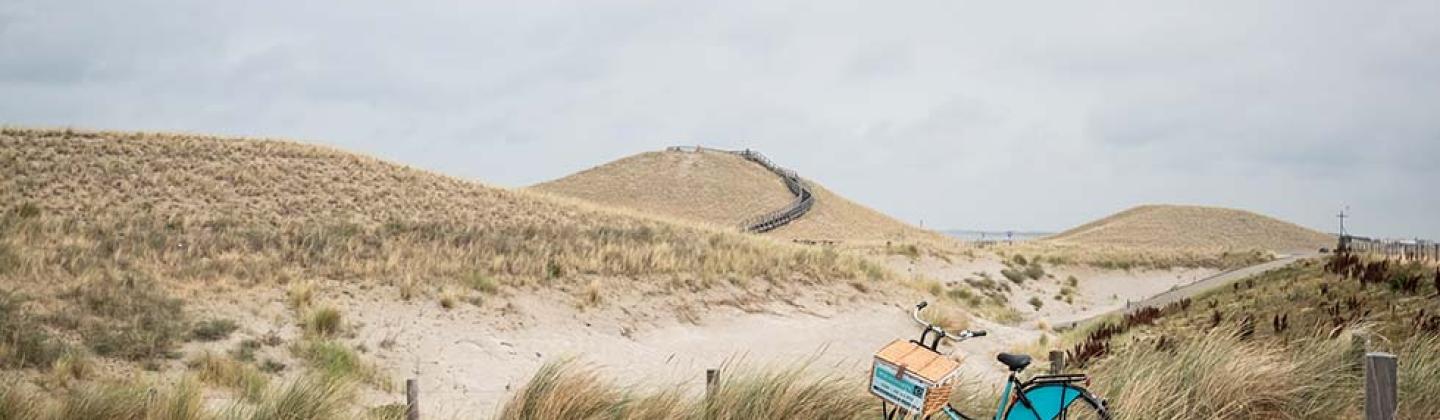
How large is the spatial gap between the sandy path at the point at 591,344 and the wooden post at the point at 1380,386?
842cm

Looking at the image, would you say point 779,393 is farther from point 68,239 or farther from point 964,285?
point 964,285

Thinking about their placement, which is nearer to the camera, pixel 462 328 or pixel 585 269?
pixel 462 328

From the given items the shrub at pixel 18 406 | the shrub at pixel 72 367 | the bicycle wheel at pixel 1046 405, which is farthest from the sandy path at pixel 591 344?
the bicycle wheel at pixel 1046 405

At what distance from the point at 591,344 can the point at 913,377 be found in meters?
17.1

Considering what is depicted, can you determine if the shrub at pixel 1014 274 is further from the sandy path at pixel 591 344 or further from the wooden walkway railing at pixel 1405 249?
the sandy path at pixel 591 344

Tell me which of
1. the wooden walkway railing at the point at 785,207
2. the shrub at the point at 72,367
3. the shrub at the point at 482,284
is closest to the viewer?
the shrub at the point at 72,367

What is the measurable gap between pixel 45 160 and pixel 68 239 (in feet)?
106

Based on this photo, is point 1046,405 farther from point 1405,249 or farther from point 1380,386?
point 1405,249

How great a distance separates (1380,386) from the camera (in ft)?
25.5

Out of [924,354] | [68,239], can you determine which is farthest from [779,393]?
[68,239]

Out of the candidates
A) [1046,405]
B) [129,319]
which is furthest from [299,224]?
[1046,405]

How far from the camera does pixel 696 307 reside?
27.1m

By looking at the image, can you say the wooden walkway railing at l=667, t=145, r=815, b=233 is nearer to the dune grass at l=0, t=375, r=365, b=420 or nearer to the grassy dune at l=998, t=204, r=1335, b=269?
the grassy dune at l=998, t=204, r=1335, b=269

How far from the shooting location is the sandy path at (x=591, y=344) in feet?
61.7
